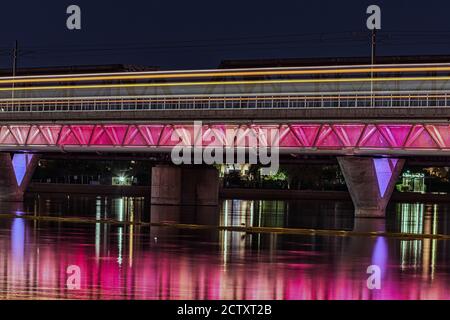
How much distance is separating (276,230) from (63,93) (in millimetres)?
29632

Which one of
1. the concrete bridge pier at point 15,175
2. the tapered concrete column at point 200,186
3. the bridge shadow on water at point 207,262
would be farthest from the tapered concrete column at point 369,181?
the concrete bridge pier at point 15,175

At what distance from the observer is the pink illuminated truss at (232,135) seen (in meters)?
56.7

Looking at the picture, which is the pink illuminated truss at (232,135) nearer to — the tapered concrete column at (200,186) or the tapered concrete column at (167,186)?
the tapered concrete column at (167,186)

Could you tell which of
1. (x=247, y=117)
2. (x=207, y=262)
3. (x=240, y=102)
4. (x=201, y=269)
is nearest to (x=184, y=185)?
(x=240, y=102)

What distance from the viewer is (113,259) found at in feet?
105

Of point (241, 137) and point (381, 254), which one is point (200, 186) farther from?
point (381, 254)

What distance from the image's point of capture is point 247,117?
2377 inches

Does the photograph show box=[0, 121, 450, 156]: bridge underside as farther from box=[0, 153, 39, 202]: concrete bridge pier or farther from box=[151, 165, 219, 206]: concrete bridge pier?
box=[151, 165, 219, 206]: concrete bridge pier

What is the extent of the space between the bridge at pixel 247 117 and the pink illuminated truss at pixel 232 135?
0.06m


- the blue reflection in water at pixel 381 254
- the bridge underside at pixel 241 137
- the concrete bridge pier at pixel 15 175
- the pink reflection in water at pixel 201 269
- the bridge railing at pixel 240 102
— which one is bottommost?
the blue reflection in water at pixel 381 254

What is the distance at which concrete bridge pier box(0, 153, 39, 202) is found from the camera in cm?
7588

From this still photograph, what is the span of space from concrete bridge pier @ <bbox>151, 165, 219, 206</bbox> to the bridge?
108 millimetres
